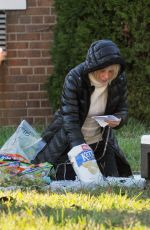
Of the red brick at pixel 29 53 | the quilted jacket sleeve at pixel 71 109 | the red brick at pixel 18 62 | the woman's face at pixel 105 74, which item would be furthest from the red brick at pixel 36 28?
the woman's face at pixel 105 74

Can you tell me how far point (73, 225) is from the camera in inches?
161

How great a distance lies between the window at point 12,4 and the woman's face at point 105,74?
4.57 m

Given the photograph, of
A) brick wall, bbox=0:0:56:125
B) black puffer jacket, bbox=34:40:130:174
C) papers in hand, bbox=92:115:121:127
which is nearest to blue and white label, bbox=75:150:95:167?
black puffer jacket, bbox=34:40:130:174

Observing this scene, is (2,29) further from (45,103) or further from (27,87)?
(45,103)

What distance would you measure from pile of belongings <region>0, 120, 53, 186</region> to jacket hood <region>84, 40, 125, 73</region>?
0.91 metres

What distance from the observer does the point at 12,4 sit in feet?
34.9

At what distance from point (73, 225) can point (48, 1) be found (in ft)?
23.0

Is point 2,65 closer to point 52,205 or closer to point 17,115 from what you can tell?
point 17,115

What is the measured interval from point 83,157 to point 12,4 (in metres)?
5.00

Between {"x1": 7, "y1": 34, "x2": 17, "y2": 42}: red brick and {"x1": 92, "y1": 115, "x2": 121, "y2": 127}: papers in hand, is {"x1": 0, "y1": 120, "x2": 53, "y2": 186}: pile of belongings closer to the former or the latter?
{"x1": 92, "y1": 115, "x2": 121, "y2": 127}: papers in hand

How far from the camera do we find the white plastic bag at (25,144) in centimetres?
674

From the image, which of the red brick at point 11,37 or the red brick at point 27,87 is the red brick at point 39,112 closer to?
the red brick at point 27,87

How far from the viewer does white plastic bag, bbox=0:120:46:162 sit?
674 cm

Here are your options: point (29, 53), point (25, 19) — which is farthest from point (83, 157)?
point (25, 19)
